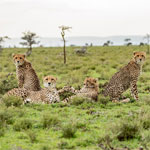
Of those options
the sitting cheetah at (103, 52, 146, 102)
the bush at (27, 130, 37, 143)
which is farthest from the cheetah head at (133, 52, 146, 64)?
the bush at (27, 130, 37, 143)

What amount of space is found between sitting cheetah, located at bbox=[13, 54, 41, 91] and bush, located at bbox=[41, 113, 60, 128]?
2623 mm

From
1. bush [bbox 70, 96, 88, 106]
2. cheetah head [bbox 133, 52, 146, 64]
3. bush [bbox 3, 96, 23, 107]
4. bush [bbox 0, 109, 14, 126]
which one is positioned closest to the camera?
bush [bbox 0, 109, 14, 126]

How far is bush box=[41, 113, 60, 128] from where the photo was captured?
5.82 m

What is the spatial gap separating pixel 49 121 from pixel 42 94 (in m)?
2.02

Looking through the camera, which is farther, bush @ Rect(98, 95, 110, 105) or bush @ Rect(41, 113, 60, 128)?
bush @ Rect(98, 95, 110, 105)

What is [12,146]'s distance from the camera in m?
4.73

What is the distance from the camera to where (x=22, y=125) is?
572cm

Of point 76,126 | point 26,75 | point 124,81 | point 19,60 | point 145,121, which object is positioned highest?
point 19,60

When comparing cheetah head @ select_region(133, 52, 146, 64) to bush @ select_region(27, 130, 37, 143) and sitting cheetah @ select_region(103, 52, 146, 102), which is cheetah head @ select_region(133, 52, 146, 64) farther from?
bush @ select_region(27, 130, 37, 143)

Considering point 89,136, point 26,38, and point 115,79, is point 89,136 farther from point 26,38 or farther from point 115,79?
point 26,38

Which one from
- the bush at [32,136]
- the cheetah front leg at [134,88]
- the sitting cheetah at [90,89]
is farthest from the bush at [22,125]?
the cheetah front leg at [134,88]

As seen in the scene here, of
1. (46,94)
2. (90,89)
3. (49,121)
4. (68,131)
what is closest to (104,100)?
(90,89)

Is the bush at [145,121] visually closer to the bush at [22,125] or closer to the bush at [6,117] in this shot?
the bush at [22,125]

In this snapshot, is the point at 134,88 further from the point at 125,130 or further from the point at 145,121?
the point at 125,130
